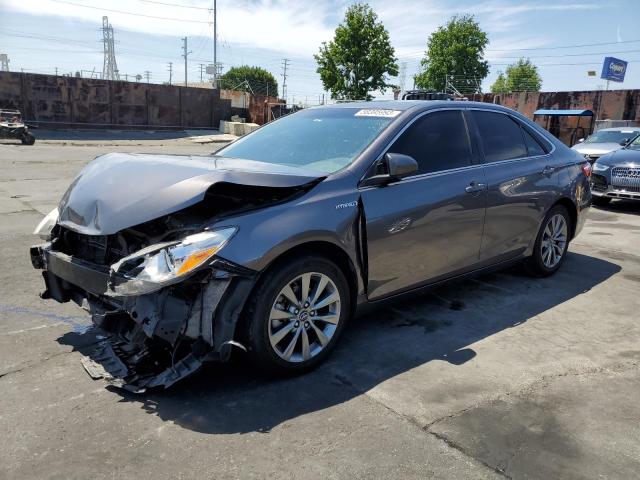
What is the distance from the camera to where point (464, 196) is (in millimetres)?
4219

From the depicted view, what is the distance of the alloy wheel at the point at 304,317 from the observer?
10.3 ft

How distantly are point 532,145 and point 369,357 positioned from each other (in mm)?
2931

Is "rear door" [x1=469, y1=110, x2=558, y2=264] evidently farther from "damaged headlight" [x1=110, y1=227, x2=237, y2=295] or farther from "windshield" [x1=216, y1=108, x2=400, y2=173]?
"damaged headlight" [x1=110, y1=227, x2=237, y2=295]

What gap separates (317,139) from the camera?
4.11 meters

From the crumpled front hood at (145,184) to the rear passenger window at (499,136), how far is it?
1.93m

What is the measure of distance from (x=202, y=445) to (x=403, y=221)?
6.53 feet

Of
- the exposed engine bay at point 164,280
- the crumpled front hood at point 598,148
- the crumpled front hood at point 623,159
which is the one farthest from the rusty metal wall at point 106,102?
the exposed engine bay at point 164,280

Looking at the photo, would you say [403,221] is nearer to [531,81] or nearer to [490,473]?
[490,473]

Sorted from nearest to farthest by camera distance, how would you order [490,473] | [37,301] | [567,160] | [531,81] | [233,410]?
[490,473]
[233,410]
[37,301]
[567,160]
[531,81]

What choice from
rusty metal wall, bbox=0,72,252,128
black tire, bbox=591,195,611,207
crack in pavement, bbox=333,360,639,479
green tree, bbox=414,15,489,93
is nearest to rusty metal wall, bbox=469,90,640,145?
black tire, bbox=591,195,611,207

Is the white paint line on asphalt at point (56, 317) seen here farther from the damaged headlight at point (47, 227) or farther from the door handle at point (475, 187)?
the door handle at point (475, 187)

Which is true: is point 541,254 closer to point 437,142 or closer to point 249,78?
point 437,142

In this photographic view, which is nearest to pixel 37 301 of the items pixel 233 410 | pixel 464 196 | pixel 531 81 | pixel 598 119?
pixel 233 410

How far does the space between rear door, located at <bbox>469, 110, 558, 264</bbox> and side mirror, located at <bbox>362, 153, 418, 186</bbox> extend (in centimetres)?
114
